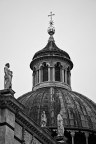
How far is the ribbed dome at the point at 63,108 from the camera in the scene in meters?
54.8

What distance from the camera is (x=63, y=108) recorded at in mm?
56000

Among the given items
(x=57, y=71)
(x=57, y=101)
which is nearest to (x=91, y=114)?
(x=57, y=101)

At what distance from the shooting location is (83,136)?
2141 inches

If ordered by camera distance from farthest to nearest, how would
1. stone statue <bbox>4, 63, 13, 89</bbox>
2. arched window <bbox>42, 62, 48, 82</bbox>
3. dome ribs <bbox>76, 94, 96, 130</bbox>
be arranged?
arched window <bbox>42, 62, 48, 82</bbox>, dome ribs <bbox>76, 94, 96, 130</bbox>, stone statue <bbox>4, 63, 13, 89</bbox>

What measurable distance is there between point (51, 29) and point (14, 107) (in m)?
35.7

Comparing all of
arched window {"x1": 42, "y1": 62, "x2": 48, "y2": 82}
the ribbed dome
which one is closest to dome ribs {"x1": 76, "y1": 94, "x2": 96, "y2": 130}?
the ribbed dome

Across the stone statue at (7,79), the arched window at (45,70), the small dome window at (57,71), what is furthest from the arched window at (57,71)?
the stone statue at (7,79)

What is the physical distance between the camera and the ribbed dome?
2159 inches

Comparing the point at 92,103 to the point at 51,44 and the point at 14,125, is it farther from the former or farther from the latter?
the point at 14,125

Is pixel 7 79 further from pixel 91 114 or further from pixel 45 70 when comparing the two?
pixel 45 70

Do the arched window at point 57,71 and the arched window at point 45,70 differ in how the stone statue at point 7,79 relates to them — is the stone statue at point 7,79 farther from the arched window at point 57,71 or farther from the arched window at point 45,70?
the arched window at point 45,70

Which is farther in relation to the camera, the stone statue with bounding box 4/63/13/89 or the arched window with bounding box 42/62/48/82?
the arched window with bounding box 42/62/48/82

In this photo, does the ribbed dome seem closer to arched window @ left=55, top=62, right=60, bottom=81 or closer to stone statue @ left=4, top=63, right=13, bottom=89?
arched window @ left=55, top=62, right=60, bottom=81

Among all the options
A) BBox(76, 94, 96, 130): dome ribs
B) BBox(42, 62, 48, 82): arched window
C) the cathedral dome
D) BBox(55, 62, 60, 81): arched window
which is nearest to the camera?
the cathedral dome
